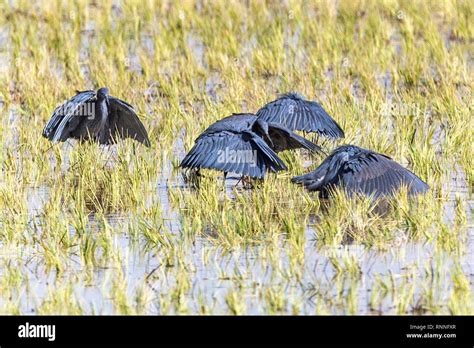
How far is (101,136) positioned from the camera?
807cm

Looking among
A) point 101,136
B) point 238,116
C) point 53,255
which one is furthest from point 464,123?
point 53,255

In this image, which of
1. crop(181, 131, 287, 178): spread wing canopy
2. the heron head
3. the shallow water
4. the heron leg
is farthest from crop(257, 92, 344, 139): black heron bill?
the shallow water

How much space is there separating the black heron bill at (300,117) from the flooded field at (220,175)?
0.85 ft

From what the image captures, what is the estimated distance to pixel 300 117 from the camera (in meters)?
7.80

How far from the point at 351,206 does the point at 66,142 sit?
2.78 meters

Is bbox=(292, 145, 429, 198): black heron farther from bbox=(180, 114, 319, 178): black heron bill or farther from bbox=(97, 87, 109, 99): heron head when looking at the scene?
bbox=(97, 87, 109, 99): heron head

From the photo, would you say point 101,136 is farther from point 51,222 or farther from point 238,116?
point 51,222

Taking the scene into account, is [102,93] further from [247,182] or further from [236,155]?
[236,155]

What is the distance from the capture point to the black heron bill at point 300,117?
7.76m

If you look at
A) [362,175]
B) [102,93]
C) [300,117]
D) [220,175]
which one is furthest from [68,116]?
[362,175]

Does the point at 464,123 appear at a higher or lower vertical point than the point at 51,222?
higher

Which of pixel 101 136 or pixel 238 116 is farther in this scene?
pixel 101 136

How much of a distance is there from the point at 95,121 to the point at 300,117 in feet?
4.60
